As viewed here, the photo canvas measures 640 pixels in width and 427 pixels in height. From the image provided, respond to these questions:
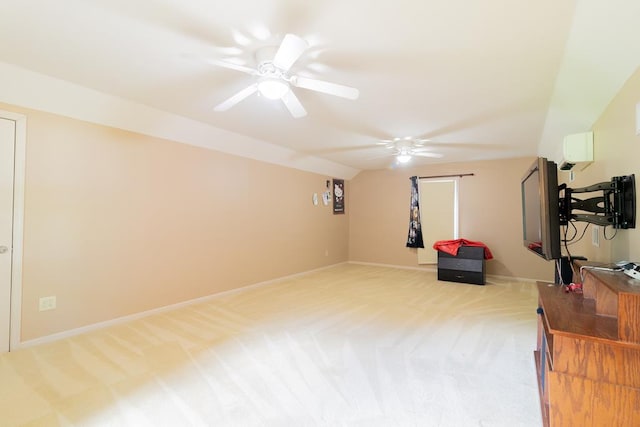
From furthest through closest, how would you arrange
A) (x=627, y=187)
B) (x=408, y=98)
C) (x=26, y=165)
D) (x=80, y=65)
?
(x=408, y=98)
(x=26, y=165)
(x=80, y=65)
(x=627, y=187)

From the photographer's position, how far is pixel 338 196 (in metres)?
6.42

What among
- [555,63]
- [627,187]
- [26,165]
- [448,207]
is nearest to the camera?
[627,187]

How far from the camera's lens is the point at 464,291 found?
4293mm

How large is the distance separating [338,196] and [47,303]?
4.89m

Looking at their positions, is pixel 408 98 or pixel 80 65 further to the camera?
pixel 408 98

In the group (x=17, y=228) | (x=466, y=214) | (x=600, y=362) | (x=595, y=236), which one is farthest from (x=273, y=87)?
(x=466, y=214)

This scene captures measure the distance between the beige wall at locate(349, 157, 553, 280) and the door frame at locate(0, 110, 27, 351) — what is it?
17.6 feet

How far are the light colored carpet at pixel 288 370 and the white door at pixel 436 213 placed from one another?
222 centimetres

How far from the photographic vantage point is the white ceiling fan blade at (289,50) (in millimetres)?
1490

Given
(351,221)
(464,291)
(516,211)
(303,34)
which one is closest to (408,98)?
(303,34)

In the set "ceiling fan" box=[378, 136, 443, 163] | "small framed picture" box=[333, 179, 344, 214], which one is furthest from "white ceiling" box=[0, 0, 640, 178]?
"small framed picture" box=[333, 179, 344, 214]

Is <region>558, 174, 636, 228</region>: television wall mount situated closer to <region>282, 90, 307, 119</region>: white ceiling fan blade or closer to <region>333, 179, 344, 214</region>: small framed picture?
<region>282, 90, 307, 119</region>: white ceiling fan blade

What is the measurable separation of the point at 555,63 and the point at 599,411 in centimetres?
200

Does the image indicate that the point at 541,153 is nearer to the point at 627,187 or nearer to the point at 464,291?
the point at 464,291
